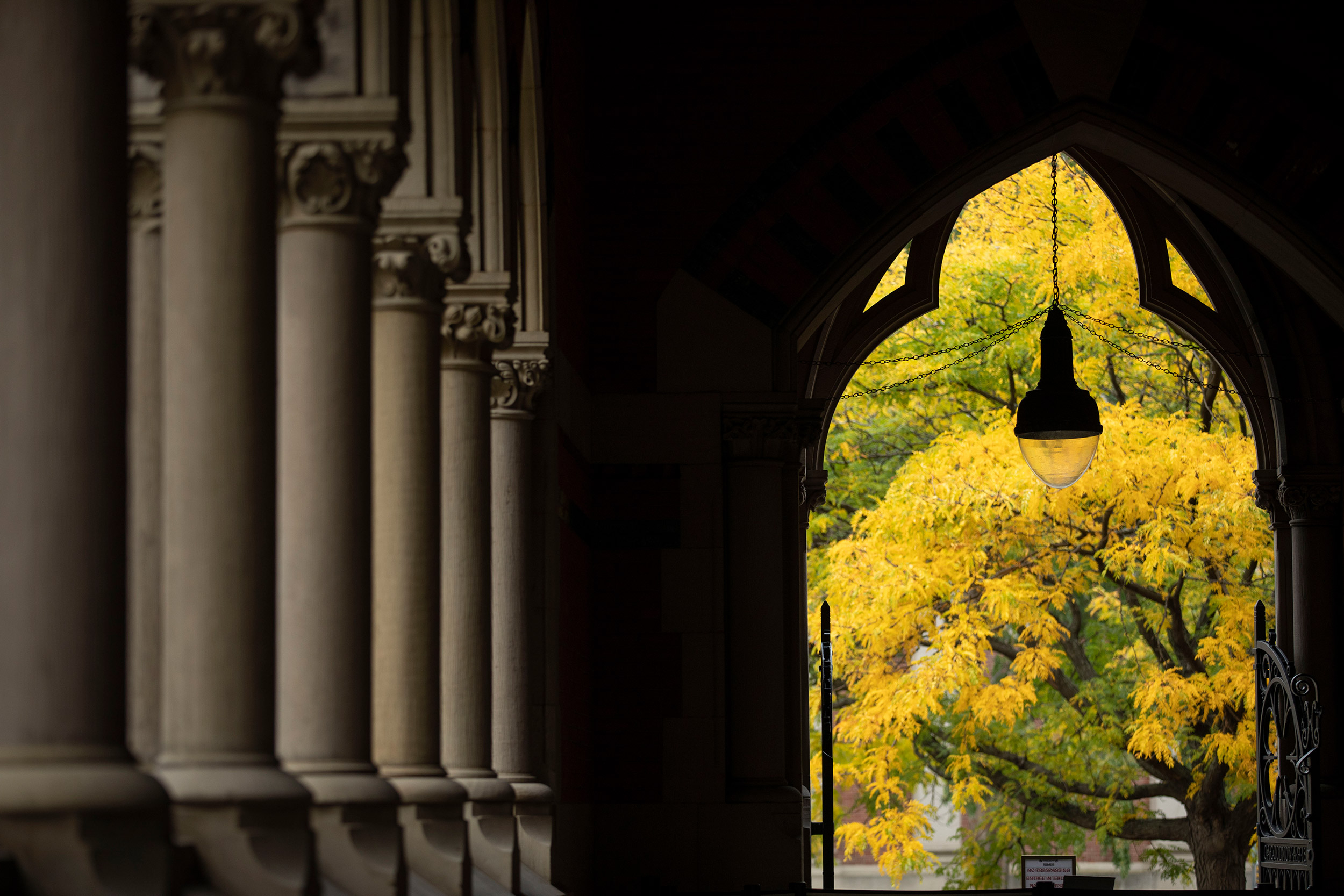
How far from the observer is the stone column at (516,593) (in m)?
7.42

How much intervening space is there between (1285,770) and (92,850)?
9250 millimetres

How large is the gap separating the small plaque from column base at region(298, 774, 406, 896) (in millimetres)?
6200

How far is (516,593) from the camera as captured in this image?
7523 millimetres

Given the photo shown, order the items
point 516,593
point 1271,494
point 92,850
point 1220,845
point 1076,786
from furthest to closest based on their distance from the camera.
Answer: point 1076,786 → point 1220,845 → point 1271,494 → point 516,593 → point 92,850

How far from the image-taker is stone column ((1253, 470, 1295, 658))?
13.0 meters

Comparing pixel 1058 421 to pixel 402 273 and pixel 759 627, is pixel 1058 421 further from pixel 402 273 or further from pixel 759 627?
pixel 402 273

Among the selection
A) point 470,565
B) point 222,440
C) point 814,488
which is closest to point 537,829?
point 470,565

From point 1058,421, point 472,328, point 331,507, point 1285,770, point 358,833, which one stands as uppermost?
point 472,328

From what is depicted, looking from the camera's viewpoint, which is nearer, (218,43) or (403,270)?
A: (218,43)

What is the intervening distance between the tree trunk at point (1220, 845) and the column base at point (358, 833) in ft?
45.7

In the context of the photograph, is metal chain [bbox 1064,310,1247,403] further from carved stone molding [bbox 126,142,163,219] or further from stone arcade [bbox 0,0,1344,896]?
carved stone molding [bbox 126,142,163,219]

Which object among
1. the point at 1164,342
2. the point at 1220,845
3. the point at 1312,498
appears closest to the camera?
the point at 1312,498

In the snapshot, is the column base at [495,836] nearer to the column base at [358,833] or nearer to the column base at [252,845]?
the column base at [358,833]

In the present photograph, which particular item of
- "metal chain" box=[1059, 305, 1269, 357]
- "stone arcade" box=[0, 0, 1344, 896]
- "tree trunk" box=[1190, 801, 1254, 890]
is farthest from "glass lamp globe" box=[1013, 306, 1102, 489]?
"tree trunk" box=[1190, 801, 1254, 890]
